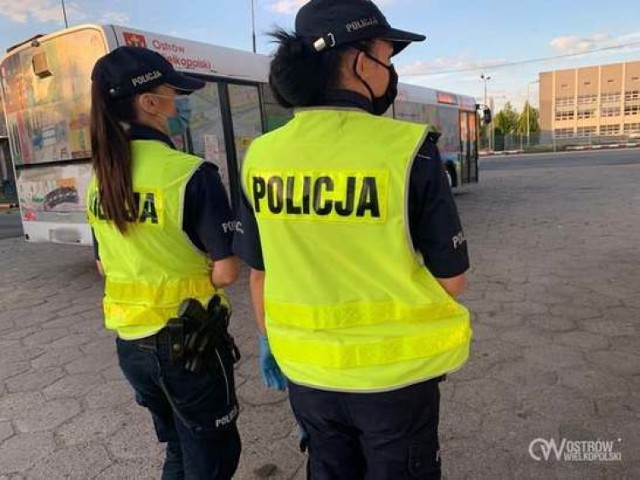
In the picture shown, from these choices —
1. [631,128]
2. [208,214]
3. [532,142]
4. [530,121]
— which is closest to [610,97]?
[631,128]

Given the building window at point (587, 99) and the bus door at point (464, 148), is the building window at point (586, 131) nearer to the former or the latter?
the building window at point (587, 99)

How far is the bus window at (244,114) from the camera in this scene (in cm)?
727

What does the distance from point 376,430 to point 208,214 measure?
2.85 ft

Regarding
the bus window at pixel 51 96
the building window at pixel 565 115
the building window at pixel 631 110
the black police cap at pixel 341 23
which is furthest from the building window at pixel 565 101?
the black police cap at pixel 341 23

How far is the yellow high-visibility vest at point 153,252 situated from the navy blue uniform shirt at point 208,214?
25mm

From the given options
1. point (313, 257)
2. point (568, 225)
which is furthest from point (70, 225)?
point (568, 225)

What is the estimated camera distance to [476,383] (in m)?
3.41

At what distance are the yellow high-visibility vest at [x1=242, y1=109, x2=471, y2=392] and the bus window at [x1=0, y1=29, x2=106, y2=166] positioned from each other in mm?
5143

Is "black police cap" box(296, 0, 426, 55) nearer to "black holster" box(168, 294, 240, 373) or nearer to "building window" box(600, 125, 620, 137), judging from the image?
"black holster" box(168, 294, 240, 373)

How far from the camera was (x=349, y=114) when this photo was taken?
1413mm

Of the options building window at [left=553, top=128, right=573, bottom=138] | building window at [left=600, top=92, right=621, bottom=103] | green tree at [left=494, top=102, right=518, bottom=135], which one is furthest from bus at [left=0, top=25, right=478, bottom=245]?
building window at [left=600, top=92, right=621, bottom=103]

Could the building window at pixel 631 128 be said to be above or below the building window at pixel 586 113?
below

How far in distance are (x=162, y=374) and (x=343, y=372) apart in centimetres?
73

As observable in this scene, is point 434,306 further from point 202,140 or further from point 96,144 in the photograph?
point 202,140
